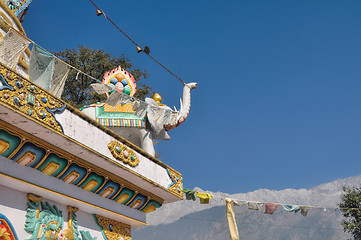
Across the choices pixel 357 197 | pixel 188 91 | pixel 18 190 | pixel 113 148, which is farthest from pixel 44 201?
pixel 357 197

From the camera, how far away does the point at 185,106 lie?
10.3 m

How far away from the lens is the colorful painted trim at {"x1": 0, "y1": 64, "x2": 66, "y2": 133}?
544 cm

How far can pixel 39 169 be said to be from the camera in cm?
634

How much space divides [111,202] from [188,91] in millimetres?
3689

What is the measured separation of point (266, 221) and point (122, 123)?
17003 centimetres

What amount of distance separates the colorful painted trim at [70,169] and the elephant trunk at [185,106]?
2.00 meters

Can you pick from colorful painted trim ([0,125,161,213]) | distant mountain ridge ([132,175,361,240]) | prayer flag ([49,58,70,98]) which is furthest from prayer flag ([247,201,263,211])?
distant mountain ridge ([132,175,361,240])

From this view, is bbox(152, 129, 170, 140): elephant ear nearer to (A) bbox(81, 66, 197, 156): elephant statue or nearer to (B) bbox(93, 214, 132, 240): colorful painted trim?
(A) bbox(81, 66, 197, 156): elephant statue

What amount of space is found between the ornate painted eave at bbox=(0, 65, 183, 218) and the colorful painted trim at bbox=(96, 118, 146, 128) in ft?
3.67

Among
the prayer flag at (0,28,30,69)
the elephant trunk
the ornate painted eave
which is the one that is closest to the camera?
the ornate painted eave

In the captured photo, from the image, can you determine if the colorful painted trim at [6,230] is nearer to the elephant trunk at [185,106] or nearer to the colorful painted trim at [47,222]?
the colorful painted trim at [47,222]

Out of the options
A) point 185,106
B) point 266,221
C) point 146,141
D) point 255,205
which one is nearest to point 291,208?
point 255,205

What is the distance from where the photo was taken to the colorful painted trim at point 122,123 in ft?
30.1

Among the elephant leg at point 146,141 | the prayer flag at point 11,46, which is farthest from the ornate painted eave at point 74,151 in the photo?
the prayer flag at point 11,46
